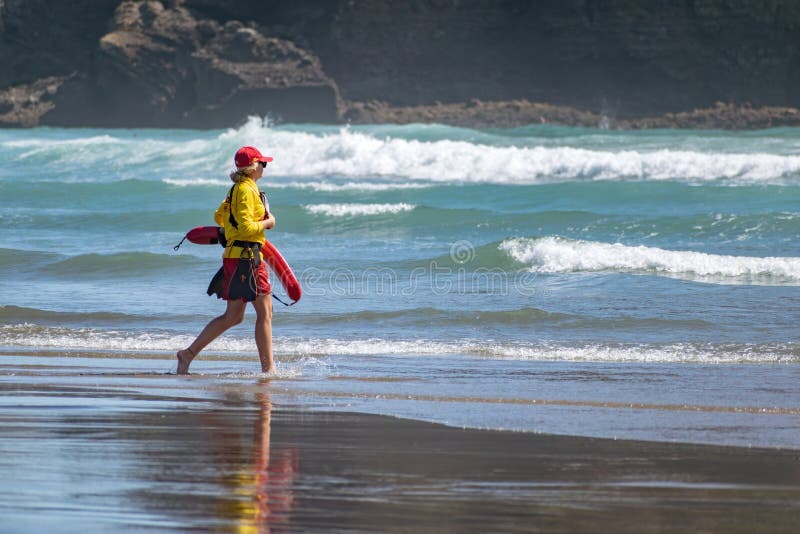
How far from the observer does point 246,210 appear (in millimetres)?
6719

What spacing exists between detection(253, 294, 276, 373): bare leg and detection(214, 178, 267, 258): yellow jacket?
1.05ft

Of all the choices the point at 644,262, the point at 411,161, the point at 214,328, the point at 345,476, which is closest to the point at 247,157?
the point at 214,328

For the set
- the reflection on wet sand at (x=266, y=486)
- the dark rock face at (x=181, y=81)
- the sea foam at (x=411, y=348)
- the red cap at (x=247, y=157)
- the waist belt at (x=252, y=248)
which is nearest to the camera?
the reflection on wet sand at (x=266, y=486)

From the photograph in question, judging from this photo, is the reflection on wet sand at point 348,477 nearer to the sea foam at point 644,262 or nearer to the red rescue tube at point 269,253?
the red rescue tube at point 269,253

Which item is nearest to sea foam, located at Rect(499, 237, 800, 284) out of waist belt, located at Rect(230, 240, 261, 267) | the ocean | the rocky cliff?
the ocean

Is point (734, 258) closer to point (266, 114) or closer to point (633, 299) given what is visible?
point (633, 299)

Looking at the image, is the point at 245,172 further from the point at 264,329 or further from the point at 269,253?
the point at 264,329

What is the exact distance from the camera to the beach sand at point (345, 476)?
151 inches

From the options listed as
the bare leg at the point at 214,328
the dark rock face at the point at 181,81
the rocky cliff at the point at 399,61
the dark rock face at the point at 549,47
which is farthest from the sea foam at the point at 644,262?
the dark rock face at the point at 549,47

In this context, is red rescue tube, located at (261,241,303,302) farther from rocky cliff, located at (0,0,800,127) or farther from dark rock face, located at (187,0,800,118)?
dark rock face, located at (187,0,800,118)

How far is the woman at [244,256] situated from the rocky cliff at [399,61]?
49.5m

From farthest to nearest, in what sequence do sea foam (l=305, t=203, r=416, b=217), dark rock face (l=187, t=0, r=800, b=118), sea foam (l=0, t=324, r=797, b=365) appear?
A: dark rock face (l=187, t=0, r=800, b=118) → sea foam (l=305, t=203, r=416, b=217) → sea foam (l=0, t=324, r=797, b=365)

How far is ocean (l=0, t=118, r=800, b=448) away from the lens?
6492 millimetres

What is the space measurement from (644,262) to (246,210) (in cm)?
664
